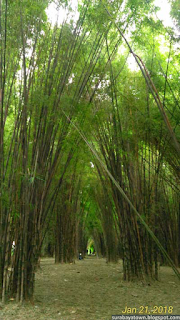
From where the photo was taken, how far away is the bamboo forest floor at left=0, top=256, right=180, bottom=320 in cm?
271

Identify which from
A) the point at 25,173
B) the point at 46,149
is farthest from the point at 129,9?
the point at 25,173

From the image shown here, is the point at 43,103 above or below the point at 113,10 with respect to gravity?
below

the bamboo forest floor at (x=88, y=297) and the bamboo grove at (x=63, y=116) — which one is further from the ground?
the bamboo grove at (x=63, y=116)

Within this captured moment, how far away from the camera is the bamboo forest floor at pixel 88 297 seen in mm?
2713

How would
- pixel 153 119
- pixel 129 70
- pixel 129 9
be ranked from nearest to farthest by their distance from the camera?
pixel 129 9 → pixel 153 119 → pixel 129 70

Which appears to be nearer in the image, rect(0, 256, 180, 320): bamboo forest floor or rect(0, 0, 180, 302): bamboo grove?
rect(0, 256, 180, 320): bamboo forest floor

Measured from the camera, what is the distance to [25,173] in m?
2.95

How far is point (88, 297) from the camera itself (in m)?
3.54

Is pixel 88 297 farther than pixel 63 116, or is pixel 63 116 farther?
pixel 88 297

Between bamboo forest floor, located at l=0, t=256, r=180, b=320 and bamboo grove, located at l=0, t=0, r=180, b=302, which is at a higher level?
bamboo grove, located at l=0, t=0, r=180, b=302

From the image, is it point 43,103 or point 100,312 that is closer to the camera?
point 100,312

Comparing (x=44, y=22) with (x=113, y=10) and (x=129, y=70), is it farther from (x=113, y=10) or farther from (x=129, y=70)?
(x=129, y=70)

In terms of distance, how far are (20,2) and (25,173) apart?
5.72 ft

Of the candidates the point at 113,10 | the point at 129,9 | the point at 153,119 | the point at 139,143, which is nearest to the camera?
the point at 113,10
